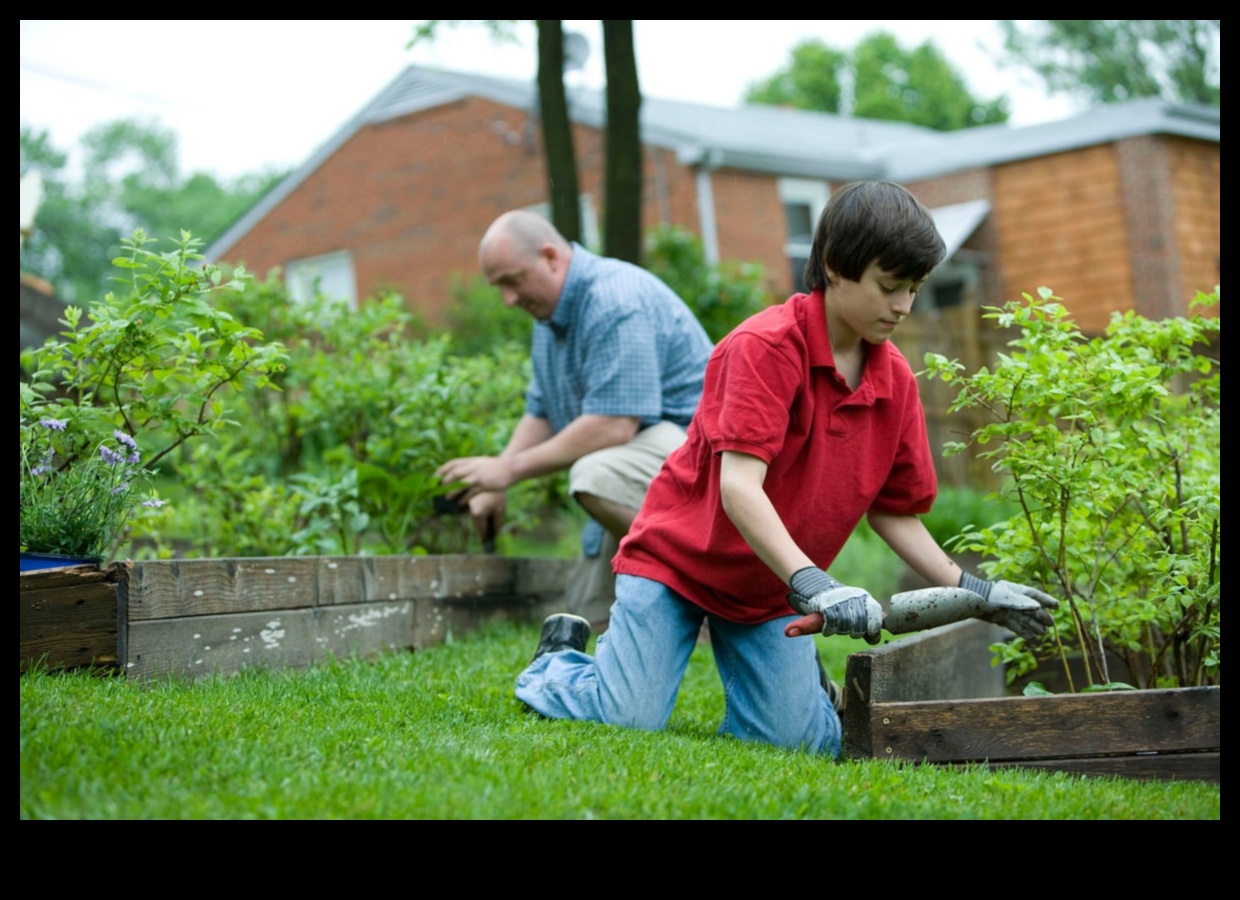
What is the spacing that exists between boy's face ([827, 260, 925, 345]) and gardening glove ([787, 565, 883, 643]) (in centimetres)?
64

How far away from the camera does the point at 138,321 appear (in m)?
3.67

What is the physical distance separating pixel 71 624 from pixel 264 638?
0.74 m

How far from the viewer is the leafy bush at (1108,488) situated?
136 inches

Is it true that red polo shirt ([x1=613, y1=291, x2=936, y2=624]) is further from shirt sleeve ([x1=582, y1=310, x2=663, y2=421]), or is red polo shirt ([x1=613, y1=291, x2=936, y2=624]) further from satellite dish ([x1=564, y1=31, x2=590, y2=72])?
satellite dish ([x1=564, y1=31, x2=590, y2=72])

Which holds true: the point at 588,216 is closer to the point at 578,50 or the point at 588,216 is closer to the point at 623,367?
the point at 578,50

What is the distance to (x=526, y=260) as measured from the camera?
5020 mm

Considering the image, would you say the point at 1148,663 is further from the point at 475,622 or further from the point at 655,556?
the point at 475,622

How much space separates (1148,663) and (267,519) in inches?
141

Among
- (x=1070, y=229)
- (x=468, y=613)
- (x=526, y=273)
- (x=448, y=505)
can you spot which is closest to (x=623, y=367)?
(x=526, y=273)

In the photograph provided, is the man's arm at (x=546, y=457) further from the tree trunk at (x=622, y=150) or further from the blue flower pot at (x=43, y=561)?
the tree trunk at (x=622, y=150)

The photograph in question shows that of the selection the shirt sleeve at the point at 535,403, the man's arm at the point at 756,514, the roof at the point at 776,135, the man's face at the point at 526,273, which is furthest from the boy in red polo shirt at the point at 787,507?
the roof at the point at 776,135

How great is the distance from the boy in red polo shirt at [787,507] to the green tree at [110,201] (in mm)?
35704

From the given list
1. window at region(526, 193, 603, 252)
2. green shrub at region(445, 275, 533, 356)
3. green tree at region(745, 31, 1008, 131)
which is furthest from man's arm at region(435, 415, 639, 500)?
green tree at region(745, 31, 1008, 131)

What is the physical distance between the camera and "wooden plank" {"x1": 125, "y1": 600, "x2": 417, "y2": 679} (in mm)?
3551
